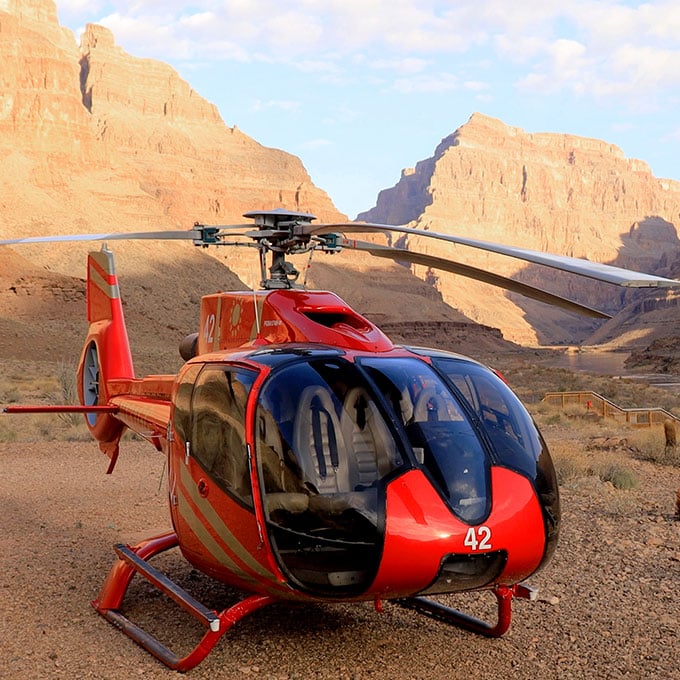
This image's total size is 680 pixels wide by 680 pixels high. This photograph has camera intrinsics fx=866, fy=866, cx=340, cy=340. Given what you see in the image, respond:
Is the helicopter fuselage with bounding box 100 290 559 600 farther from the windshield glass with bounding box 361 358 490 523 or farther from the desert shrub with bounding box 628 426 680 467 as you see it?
the desert shrub with bounding box 628 426 680 467

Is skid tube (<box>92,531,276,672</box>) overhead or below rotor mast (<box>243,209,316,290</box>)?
below

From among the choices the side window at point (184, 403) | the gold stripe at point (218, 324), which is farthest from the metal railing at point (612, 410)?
the side window at point (184, 403)

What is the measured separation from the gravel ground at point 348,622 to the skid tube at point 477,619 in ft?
0.25

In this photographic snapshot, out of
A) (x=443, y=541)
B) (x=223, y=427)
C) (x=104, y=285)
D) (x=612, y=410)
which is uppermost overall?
(x=104, y=285)

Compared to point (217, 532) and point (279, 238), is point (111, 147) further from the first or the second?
point (217, 532)

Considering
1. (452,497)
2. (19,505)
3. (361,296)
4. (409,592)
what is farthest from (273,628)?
(361,296)

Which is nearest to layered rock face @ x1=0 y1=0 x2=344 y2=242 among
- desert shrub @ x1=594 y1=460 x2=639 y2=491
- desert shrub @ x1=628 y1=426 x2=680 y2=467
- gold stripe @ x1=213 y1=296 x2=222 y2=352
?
desert shrub @ x1=628 y1=426 x2=680 y2=467

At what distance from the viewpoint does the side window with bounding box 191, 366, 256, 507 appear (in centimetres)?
543

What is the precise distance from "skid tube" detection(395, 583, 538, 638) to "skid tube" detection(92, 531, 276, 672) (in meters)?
1.27

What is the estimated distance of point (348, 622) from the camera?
6.47m

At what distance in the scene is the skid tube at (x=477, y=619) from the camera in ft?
19.3

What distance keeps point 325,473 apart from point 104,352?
5.41 m

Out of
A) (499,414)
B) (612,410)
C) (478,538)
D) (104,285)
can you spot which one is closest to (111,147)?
(612,410)

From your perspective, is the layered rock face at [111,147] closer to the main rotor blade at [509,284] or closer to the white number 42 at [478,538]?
the main rotor blade at [509,284]
